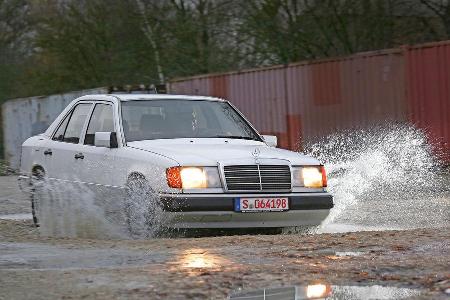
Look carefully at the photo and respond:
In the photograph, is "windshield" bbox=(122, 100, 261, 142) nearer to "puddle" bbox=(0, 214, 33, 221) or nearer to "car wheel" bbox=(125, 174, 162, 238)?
"car wheel" bbox=(125, 174, 162, 238)

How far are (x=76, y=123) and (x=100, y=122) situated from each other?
1.90 ft

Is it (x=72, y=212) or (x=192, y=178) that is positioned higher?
(x=192, y=178)

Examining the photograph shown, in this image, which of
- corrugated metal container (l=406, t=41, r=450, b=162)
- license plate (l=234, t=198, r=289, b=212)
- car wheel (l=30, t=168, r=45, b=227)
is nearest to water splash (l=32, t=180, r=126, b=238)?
car wheel (l=30, t=168, r=45, b=227)

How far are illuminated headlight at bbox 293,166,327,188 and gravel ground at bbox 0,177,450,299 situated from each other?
0.75 metres

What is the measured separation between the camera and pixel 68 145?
9.62 meters

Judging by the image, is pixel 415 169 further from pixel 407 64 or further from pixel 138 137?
pixel 138 137

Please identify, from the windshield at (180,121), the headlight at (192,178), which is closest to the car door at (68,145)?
the windshield at (180,121)

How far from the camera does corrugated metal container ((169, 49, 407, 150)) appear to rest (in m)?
18.6

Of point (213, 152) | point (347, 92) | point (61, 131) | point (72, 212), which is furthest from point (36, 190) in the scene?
point (347, 92)

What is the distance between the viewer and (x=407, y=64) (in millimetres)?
18016

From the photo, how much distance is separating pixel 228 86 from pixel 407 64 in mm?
6533

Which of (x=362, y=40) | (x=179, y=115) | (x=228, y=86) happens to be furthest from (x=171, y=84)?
(x=179, y=115)

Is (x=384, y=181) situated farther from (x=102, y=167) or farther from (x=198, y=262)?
(x=198, y=262)

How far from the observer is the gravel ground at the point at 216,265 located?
5133 mm
